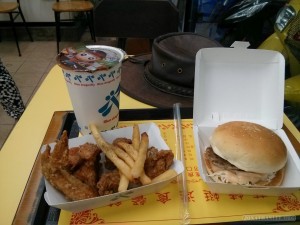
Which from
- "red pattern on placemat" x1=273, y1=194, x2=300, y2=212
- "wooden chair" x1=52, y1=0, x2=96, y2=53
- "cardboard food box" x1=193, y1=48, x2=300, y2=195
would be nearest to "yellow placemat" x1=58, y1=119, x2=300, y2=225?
"red pattern on placemat" x1=273, y1=194, x2=300, y2=212

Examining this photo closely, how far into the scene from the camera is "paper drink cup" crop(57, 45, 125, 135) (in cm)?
76

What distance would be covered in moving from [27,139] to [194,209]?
0.63m

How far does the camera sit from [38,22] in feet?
14.7

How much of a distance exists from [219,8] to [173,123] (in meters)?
1.51

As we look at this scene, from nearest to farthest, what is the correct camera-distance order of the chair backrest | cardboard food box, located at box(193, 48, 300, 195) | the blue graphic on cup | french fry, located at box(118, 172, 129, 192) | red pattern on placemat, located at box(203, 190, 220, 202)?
french fry, located at box(118, 172, 129, 192) < red pattern on placemat, located at box(203, 190, 220, 202) < the blue graphic on cup < cardboard food box, located at box(193, 48, 300, 195) < the chair backrest

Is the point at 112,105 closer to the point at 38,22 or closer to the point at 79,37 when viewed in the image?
the point at 79,37

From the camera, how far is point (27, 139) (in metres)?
0.96

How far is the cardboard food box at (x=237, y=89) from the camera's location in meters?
0.96

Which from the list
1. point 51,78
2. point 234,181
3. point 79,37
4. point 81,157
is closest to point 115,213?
point 81,157

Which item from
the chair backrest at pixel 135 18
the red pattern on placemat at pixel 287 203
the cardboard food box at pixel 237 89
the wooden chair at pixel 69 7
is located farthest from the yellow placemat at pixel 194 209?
the wooden chair at pixel 69 7

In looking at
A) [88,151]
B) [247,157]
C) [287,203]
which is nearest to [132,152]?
[88,151]

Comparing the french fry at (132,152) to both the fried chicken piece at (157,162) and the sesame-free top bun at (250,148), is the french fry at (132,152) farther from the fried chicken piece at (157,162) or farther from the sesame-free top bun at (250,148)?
the sesame-free top bun at (250,148)

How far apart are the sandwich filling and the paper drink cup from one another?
373 mm

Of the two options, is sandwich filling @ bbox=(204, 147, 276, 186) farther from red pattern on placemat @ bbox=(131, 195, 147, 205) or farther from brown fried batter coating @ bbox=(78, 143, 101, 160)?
brown fried batter coating @ bbox=(78, 143, 101, 160)
